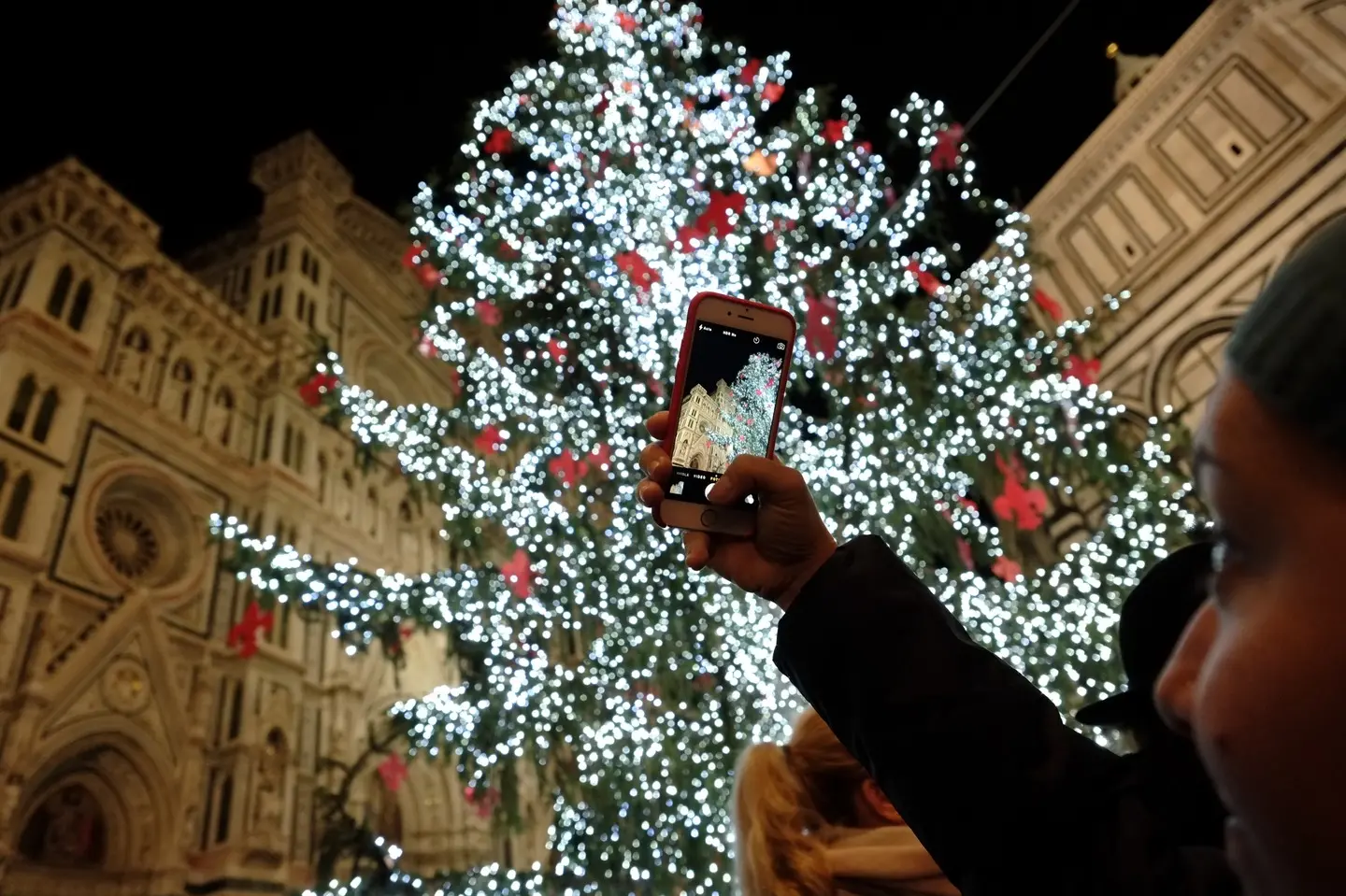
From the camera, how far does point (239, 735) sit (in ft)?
32.7

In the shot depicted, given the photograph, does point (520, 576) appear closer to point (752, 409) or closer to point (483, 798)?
point (483, 798)

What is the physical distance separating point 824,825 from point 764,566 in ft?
2.28

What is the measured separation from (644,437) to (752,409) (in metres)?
3.15

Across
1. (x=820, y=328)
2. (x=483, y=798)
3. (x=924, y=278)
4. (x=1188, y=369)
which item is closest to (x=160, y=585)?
(x=483, y=798)

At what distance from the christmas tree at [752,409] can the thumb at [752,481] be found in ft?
1.09

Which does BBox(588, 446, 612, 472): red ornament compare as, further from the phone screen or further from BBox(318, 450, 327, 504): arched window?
BBox(318, 450, 327, 504): arched window

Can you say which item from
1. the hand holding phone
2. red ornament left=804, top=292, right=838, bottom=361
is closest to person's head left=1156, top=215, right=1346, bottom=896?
the hand holding phone

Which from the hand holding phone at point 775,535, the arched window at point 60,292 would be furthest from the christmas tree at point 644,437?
the arched window at point 60,292

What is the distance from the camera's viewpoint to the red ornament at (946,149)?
4.73m

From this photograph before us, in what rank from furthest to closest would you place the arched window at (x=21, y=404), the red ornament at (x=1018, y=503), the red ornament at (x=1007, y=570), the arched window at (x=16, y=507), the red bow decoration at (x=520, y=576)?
the arched window at (x=21, y=404)
the arched window at (x=16, y=507)
the red ornament at (x=1018, y=503)
the red bow decoration at (x=520, y=576)
the red ornament at (x=1007, y=570)

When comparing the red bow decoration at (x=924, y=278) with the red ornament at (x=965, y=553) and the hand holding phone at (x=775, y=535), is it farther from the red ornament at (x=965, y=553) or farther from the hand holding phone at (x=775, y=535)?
the hand holding phone at (x=775, y=535)

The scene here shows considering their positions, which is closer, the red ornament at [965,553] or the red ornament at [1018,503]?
the red ornament at [965,553]

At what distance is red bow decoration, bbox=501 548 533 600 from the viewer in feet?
13.9

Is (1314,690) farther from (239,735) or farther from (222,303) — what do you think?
(222,303)
